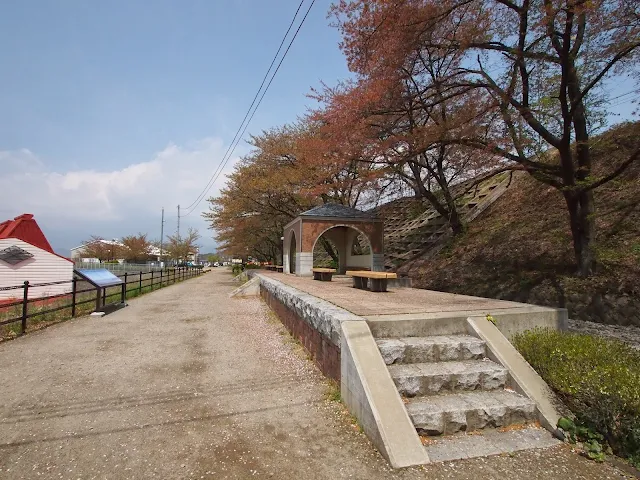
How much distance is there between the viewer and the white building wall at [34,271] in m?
17.3

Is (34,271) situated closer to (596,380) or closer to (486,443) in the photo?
(486,443)

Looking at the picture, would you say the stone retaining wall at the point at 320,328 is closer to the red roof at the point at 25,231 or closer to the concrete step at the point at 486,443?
the concrete step at the point at 486,443

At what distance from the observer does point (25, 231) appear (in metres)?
18.8

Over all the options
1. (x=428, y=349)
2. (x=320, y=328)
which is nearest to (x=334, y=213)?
(x=320, y=328)

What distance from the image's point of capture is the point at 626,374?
291 cm

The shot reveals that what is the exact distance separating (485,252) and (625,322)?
545cm

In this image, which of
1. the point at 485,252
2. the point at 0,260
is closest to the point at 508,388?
the point at 485,252

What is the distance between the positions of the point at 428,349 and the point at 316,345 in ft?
5.42

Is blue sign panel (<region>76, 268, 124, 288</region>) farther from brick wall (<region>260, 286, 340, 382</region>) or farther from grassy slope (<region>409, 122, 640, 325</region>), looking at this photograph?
grassy slope (<region>409, 122, 640, 325</region>)

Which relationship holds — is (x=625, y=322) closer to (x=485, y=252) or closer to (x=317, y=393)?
(x=485, y=252)

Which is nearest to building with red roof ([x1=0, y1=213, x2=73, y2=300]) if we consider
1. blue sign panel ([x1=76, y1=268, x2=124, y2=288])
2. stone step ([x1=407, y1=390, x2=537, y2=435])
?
blue sign panel ([x1=76, y1=268, x2=124, y2=288])

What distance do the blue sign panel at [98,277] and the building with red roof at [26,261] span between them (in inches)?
387

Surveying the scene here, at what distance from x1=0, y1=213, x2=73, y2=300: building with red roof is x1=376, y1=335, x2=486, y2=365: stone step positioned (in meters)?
19.4

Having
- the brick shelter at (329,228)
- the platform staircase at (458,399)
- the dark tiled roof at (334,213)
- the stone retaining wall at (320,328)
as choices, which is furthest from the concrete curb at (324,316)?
the dark tiled roof at (334,213)
